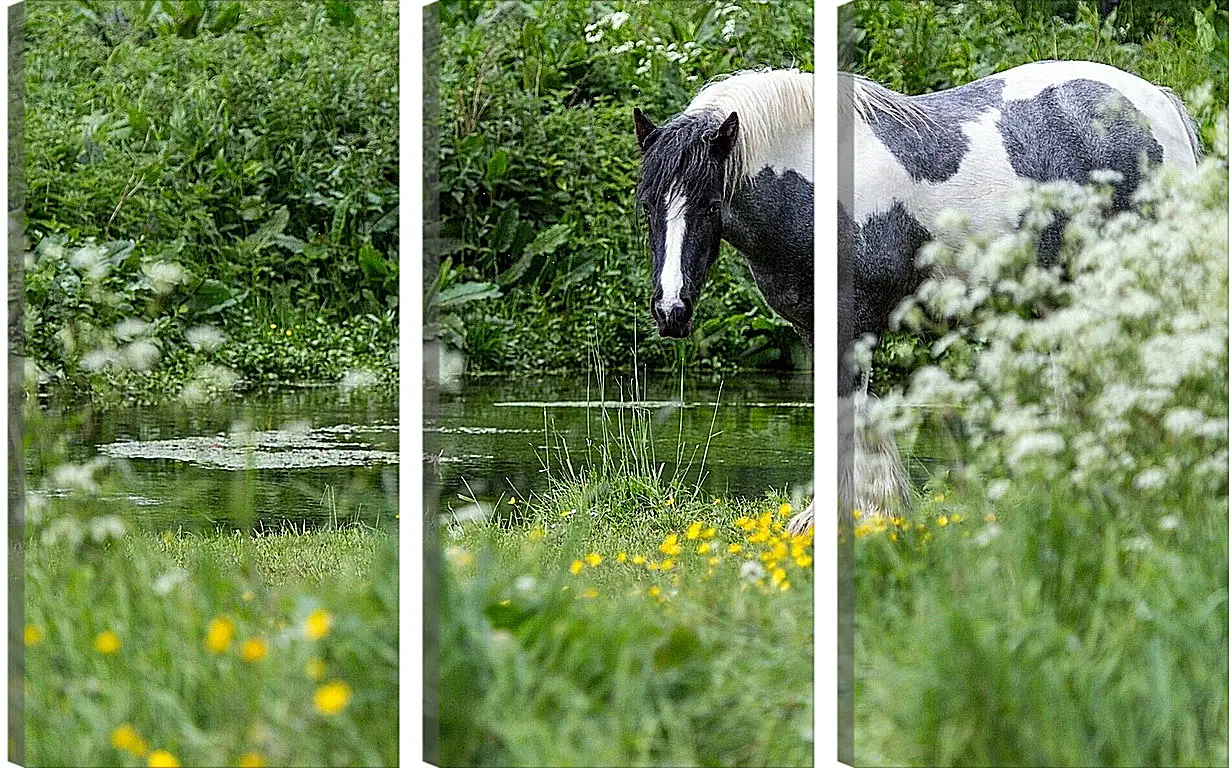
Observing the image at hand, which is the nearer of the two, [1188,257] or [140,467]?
[1188,257]

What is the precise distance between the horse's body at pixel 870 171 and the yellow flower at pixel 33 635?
1.46 metres

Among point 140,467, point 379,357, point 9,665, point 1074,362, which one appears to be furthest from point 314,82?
point 1074,362

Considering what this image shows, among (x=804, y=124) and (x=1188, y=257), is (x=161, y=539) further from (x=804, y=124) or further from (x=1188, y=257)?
(x=1188, y=257)

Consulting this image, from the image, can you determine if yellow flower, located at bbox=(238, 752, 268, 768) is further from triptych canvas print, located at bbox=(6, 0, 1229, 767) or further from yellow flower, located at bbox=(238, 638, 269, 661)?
yellow flower, located at bbox=(238, 638, 269, 661)

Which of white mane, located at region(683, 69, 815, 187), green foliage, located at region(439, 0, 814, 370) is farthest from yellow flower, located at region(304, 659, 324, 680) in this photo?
white mane, located at region(683, 69, 815, 187)

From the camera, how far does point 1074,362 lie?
1.91 meters

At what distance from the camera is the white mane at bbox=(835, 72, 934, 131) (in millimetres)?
2225

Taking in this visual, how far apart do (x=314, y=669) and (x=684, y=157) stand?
46.7 inches

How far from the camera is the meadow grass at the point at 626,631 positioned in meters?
2.16

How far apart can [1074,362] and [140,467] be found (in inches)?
76.1

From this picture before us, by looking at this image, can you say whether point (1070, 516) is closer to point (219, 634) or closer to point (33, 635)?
point (219, 634)

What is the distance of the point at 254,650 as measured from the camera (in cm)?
240

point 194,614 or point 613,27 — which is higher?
point 613,27

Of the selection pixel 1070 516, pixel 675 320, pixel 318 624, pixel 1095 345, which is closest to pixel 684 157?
pixel 675 320
